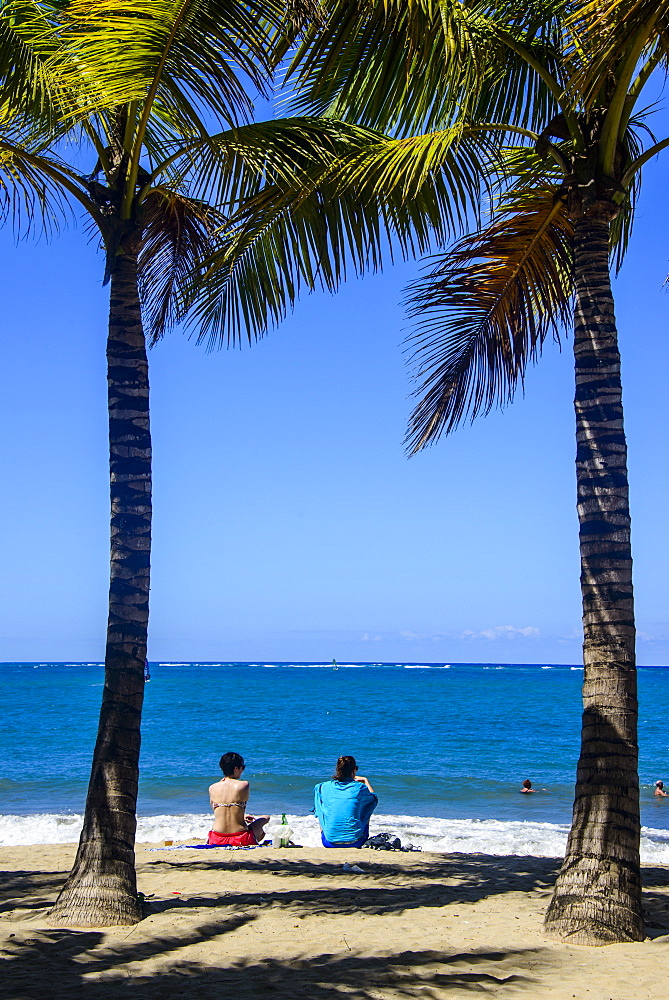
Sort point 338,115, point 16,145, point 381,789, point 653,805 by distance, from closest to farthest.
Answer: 1. point 16,145
2. point 338,115
3. point 653,805
4. point 381,789

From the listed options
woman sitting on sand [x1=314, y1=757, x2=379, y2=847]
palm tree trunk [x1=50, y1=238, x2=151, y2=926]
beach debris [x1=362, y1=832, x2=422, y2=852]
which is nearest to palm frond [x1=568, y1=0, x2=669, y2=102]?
palm tree trunk [x1=50, y1=238, x2=151, y2=926]

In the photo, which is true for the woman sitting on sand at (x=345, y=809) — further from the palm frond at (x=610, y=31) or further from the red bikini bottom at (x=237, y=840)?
the palm frond at (x=610, y=31)

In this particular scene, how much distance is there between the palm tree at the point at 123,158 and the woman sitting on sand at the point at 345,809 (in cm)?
344

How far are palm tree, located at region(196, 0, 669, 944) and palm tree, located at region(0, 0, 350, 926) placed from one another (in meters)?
0.49

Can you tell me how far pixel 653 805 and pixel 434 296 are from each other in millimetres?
15085

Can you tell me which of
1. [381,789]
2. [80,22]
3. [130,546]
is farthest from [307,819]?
[80,22]

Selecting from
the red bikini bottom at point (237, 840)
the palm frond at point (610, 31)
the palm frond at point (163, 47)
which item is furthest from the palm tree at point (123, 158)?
the red bikini bottom at point (237, 840)

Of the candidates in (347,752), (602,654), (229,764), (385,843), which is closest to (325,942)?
(602,654)

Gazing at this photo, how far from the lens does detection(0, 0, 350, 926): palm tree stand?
17.6 ft

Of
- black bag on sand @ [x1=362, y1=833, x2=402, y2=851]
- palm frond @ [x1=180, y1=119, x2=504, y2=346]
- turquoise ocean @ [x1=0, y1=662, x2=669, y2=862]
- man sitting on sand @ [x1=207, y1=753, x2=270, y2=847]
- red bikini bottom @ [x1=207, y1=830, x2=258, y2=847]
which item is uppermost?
palm frond @ [x1=180, y1=119, x2=504, y2=346]

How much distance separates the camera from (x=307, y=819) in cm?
1546

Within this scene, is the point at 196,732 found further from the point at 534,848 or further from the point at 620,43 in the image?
the point at 620,43

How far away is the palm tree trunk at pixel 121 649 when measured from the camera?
5.97 meters

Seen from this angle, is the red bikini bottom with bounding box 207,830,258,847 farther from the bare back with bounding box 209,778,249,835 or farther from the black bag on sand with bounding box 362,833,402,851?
the black bag on sand with bounding box 362,833,402,851
